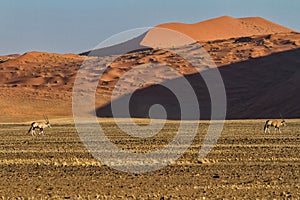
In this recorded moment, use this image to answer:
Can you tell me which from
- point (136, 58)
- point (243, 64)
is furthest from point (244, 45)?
point (136, 58)

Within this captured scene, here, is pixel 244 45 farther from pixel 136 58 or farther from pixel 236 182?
pixel 236 182

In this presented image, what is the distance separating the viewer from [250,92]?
91.4 meters

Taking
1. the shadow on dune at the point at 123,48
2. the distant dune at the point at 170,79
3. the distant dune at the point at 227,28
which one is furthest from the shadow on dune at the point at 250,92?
the distant dune at the point at 227,28

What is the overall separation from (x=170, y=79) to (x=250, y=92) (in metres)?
11.2

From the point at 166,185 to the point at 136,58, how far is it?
91.4 meters

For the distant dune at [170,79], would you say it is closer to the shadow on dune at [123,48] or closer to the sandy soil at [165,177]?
the shadow on dune at [123,48]

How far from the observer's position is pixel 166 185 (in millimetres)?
15539

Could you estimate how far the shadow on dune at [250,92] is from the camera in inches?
3221

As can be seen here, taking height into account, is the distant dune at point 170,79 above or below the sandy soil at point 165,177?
below

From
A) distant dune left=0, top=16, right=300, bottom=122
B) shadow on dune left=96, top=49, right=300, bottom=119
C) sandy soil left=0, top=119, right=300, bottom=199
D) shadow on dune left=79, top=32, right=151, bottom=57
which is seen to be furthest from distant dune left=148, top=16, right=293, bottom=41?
sandy soil left=0, top=119, right=300, bottom=199

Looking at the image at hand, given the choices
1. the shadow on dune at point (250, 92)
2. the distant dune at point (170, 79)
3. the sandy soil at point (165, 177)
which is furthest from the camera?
the distant dune at point (170, 79)

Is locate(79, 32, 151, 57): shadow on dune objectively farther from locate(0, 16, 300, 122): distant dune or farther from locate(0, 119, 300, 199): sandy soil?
locate(0, 119, 300, 199): sandy soil

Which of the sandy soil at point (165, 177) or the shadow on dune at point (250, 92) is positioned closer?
the sandy soil at point (165, 177)

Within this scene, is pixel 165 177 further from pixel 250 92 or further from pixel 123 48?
pixel 123 48
